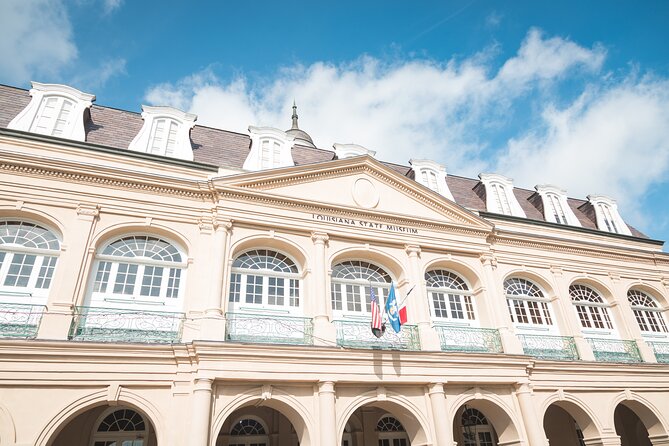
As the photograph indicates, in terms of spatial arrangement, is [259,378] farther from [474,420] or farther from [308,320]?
[474,420]

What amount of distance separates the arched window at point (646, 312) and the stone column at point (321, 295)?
12.7 meters

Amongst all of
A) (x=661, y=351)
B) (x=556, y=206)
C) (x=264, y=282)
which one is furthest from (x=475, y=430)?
(x=556, y=206)

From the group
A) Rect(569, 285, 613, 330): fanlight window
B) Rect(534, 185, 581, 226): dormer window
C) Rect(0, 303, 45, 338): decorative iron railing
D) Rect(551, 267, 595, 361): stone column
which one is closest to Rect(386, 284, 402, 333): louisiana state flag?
Rect(551, 267, 595, 361): stone column

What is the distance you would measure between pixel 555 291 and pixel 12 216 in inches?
654

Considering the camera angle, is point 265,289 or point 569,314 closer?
point 265,289

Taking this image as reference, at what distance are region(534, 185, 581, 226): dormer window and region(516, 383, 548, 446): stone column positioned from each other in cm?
797

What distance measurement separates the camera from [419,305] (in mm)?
13227

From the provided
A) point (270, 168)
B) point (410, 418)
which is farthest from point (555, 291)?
point (270, 168)

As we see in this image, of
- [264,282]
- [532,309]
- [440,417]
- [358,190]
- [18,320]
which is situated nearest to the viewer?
[18,320]

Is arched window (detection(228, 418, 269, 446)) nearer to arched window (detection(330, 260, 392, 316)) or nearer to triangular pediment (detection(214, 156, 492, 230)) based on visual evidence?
arched window (detection(330, 260, 392, 316))

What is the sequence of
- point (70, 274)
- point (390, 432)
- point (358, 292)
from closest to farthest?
point (70, 274)
point (358, 292)
point (390, 432)

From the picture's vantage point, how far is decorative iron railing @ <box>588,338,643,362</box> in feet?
48.9

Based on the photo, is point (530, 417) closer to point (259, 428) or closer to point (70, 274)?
point (259, 428)

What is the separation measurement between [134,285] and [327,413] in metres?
5.74
